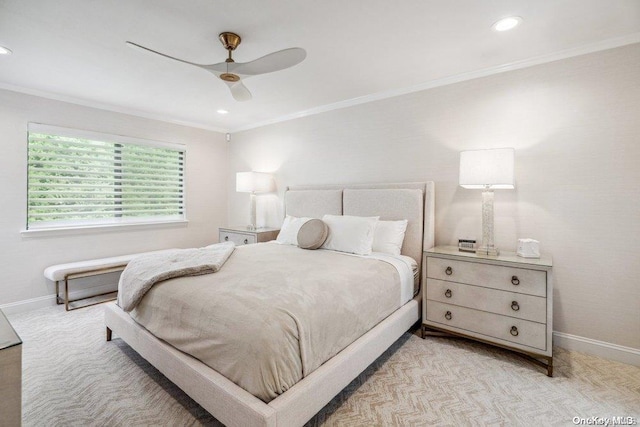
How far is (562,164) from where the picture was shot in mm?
2479

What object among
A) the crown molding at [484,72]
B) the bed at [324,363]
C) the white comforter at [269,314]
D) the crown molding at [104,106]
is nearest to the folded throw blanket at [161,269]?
the white comforter at [269,314]

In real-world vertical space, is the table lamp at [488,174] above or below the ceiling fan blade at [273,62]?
below

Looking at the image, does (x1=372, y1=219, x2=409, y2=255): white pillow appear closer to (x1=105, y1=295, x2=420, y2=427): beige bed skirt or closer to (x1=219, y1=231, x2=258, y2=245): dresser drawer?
(x1=105, y1=295, x2=420, y2=427): beige bed skirt

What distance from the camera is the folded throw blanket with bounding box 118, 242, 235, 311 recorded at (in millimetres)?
2021

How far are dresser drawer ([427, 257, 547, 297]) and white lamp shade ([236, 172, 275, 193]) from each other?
2.60 metres

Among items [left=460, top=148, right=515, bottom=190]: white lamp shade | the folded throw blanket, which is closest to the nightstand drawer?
[left=460, top=148, right=515, bottom=190]: white lamp shade

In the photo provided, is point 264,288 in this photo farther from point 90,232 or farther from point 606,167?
point 90,232

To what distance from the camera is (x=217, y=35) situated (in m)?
2.20

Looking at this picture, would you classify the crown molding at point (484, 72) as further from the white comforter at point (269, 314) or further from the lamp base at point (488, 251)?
the white comforter at point (269, 314)

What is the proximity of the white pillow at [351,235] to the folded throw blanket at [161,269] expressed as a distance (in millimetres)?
1028

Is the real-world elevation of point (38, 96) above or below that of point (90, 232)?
above

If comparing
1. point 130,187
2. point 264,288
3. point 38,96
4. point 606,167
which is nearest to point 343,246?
point 264,288

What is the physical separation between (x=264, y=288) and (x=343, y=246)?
128 cm

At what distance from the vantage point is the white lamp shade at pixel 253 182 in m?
4.27
